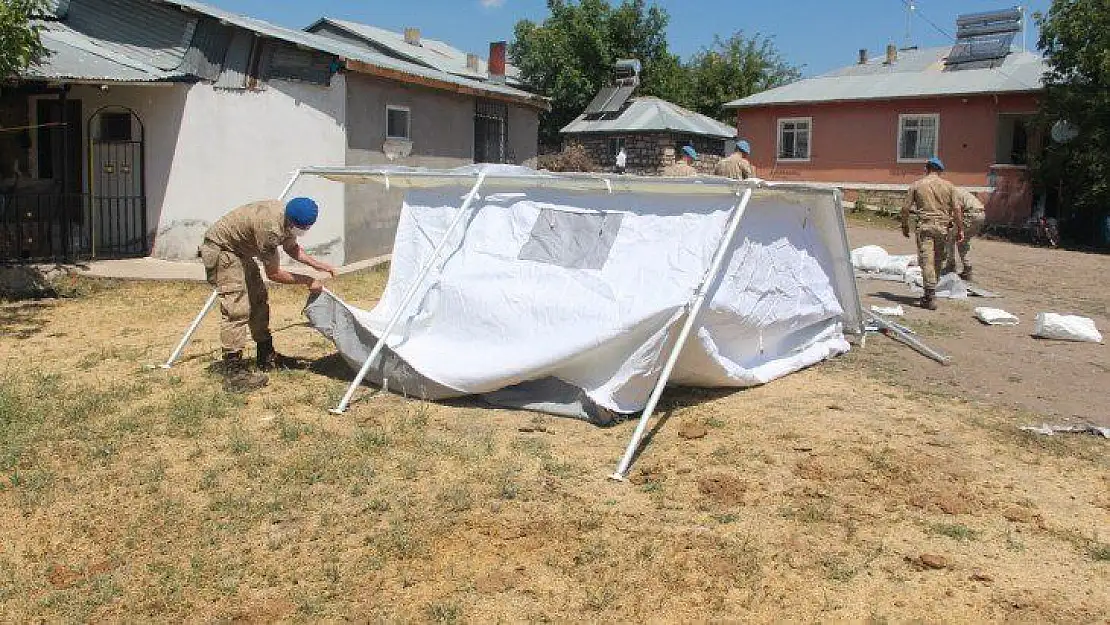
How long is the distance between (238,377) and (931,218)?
24.5ft

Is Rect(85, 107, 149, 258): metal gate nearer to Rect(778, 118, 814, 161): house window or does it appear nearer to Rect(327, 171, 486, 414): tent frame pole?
Rect(327, 171, 486, 414): tent frame pole

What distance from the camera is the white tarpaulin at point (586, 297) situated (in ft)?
19.7

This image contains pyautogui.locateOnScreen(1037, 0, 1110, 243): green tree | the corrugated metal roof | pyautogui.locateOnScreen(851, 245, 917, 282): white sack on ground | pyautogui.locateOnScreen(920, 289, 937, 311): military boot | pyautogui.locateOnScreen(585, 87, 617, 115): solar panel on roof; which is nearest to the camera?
pyautogui.locateOnScreen(920, 289, 937, 311): military boot

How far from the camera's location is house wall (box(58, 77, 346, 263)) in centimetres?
1276

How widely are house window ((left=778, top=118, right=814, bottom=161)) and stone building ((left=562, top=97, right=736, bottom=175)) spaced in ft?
7.30

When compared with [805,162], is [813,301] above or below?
below

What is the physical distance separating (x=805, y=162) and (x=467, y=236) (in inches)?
814

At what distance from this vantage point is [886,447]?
552cm

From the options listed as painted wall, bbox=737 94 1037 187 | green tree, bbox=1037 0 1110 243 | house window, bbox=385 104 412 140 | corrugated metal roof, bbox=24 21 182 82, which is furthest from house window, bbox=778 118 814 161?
corrugated metal roof, bbox=24 21 182 82

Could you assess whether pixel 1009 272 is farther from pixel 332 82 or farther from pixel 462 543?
pixel 462 543

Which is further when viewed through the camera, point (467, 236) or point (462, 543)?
point (467, 236)

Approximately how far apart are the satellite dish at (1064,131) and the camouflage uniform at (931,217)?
11354 mm

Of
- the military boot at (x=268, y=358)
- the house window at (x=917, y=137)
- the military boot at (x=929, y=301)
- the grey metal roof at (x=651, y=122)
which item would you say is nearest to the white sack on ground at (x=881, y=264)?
the military boot at (x=929, y=301)

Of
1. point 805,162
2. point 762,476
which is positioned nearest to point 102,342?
point 762,476
